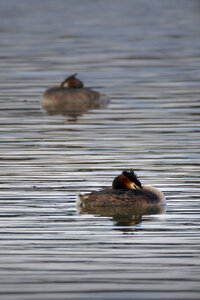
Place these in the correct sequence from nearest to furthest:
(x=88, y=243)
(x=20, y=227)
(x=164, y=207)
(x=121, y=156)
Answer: (x=88, y=243) → (x=20, y=227) → (x=164, y=207) → (x=121, y=156)

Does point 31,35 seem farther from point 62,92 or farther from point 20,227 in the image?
point 20,227

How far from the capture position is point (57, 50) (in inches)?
1586

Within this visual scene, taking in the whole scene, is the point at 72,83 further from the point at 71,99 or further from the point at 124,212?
the point at 124,212

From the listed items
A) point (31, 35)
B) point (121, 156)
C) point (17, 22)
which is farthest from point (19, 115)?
point (17, 22)

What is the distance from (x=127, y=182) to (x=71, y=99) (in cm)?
1363

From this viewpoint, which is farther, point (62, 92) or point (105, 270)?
point (62, 92)

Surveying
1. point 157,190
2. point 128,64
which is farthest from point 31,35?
point 157,190

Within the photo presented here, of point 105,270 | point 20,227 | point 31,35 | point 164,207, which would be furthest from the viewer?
point 31,35

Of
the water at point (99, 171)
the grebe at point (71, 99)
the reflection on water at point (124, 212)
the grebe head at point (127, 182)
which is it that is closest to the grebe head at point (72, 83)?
the grebe at point (71, 99)

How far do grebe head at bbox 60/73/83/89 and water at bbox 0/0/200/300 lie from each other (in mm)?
814

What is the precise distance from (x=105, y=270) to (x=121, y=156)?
708 cm

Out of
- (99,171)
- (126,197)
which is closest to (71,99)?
(99,171)

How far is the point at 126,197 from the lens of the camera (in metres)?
13.5

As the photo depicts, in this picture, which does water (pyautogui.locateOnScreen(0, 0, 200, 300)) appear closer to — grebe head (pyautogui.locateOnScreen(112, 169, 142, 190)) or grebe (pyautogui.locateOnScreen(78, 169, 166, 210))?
grebe (pyautogui.locateOnScreen(78, 169, 166, 210))
